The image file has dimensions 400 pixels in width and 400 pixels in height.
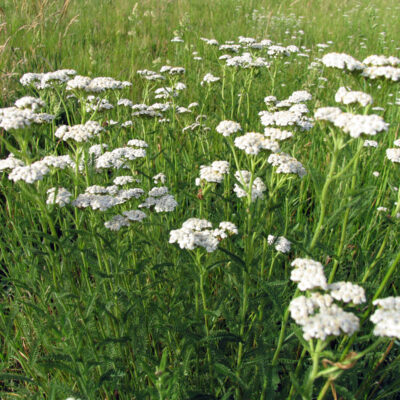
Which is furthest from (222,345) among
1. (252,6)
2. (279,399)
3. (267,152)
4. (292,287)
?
(252,6)

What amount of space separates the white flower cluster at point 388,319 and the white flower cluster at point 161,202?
1.27m

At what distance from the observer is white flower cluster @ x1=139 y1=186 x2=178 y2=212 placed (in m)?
2.34

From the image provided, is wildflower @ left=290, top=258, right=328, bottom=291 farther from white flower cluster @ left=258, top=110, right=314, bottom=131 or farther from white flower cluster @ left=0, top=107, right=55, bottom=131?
white flower cluster @ left=0, top=107, right=55, bottom=131

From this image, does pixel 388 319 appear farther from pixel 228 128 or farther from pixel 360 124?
pixel 228 128

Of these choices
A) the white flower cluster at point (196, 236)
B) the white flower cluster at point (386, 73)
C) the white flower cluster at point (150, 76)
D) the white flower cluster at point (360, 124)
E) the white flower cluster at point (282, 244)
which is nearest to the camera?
the white flower cluster at point (360, 124)

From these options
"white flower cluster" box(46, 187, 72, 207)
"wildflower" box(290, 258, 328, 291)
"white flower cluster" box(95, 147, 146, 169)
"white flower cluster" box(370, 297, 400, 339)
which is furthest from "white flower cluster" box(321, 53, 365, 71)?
"white flower cluster" box(46, 187, 72, 207)

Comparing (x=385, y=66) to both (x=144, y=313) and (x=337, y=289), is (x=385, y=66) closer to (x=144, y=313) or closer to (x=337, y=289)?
(x=337, y=289)

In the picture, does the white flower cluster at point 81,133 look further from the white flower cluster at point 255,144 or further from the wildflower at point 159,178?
the white flower cluster at point 255,144

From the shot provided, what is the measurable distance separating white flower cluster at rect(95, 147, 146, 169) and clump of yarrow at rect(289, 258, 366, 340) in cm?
154

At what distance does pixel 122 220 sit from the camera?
7.18ft

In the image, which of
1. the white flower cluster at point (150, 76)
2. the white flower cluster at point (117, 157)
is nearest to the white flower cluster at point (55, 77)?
the white flower cluster at point (117, 157)

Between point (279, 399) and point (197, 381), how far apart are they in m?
0.45

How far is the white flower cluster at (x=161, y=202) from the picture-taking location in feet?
7.68

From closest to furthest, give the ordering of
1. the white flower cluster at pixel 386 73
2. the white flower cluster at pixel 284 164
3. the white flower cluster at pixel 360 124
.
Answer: the white flower cluster at pixel 360 124
the white flower cluster at pixel 386 73
the white flower cluster at pixel 284 164
